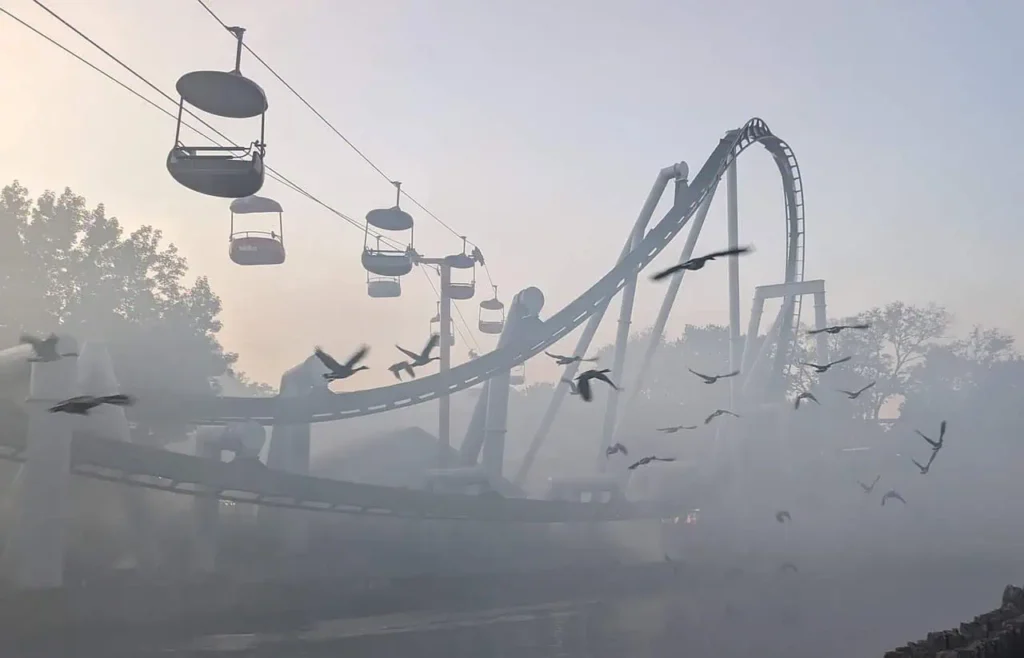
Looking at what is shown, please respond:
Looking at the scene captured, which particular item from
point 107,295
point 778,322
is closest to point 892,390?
point 778,322

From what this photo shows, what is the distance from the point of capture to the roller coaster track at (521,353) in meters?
22.2

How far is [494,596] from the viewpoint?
2714cm

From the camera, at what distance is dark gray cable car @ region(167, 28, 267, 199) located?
43.3 ft

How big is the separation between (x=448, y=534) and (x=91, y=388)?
13.1 metres

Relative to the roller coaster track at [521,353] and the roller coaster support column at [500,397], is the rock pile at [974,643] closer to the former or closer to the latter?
the roller coaster track at [521,353]

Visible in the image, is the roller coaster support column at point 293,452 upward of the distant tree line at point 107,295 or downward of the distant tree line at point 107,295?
downward

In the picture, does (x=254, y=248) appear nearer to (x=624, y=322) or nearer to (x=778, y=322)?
(x=624, y=322)

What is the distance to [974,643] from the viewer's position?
11.1 m

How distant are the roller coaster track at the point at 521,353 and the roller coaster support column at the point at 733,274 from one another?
2.00m

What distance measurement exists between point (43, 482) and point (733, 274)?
28669mm

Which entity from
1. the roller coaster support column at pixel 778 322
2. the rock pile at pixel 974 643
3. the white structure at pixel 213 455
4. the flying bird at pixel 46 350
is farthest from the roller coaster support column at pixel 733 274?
the flying bird at pixel 46 350

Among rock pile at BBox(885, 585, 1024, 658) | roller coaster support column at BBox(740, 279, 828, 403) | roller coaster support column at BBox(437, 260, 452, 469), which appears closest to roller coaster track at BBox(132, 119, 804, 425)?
roller coaster support column at BBox(740, 279, 828, 403)

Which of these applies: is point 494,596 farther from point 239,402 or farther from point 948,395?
point 948,395

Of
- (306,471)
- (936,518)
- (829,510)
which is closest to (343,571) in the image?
(306,471)
